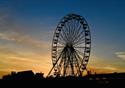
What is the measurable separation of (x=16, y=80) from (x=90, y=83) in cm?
2946

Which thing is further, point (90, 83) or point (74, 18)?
point (74, 18)

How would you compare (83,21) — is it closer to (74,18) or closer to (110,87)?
(74,18)

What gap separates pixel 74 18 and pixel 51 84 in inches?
872

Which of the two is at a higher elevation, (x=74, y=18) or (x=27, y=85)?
(x=74, y=18)

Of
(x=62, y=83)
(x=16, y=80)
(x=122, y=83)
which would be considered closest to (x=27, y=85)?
(x=16, y=80)

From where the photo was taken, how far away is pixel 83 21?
107 m

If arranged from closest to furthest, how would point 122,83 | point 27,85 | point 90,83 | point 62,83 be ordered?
point 122,83
point 90,83
point 62,83
point 27,85

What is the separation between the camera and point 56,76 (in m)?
106

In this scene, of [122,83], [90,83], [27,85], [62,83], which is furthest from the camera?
[27,85]

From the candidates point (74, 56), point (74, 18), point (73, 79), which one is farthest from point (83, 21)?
point (73, 79)

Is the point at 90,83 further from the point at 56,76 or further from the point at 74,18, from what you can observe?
the point at 74,18

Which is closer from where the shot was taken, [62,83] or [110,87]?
[110,87]

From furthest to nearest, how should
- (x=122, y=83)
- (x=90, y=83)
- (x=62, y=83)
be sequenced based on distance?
(x=62, y=83) → (x=90, y=83) → (x=122, y=83)

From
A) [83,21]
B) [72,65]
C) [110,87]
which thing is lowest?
[110,87]
